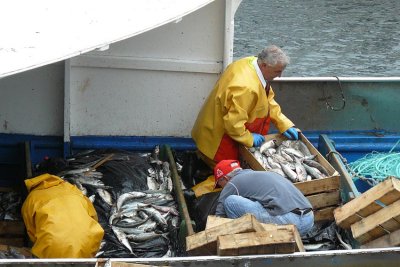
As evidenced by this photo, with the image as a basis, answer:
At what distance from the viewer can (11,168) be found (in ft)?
27.6

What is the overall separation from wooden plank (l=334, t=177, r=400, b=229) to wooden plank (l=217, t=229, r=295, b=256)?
0.93 meters

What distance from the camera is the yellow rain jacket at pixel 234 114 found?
24.7 ft

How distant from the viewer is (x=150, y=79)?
27.7ft

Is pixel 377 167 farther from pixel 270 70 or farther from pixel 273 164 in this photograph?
pixel 270 70

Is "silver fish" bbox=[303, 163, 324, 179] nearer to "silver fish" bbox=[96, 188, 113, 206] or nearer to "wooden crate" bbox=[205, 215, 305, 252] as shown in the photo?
"wooden crate" bbox=[205, 215, 305, 252]

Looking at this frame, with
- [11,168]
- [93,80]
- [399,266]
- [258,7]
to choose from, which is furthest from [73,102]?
[258,7]

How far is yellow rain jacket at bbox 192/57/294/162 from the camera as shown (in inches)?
296

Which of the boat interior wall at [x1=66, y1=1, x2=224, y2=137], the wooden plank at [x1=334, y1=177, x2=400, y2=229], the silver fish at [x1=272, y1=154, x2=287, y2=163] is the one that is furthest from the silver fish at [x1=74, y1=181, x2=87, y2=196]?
the wooden plank at [x1=334, y1=177, x2=400, y2=229]

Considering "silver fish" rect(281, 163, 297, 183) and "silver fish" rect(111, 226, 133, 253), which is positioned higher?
"silver fish" rect(281, 163, 297, 183)

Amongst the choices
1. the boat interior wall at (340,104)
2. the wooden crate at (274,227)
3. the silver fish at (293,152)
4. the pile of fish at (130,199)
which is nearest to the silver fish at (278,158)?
the silver fish at (293,152)

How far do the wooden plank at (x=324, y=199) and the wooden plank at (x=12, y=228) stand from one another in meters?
2.67

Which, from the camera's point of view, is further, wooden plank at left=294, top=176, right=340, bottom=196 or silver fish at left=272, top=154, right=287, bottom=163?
silver fish at left=272, top=154, right=287, bottom=163

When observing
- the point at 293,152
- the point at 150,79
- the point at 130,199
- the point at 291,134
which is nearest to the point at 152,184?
the point at 130,199

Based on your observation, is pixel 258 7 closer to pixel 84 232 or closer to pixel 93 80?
pixel 93 80
